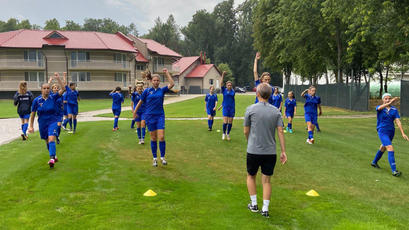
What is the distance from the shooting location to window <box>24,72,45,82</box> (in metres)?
46.9

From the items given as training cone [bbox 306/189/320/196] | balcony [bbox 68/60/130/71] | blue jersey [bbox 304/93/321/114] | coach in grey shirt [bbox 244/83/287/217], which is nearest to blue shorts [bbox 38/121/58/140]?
coach in grey shirt [bbox 244/83/287/217]

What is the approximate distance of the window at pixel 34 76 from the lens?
4692 centimetres

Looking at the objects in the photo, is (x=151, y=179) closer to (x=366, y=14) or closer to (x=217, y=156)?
(x=217, y=156)

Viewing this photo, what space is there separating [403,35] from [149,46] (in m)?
47.0

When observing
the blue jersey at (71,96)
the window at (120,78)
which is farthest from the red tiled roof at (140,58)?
the blue jersey at (71,96)

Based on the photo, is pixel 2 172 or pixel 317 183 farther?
pixel 2 172

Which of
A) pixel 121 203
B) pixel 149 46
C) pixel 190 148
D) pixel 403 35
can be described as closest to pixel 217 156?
pixel 190 148

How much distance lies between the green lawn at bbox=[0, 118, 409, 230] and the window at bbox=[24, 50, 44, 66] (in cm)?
4019

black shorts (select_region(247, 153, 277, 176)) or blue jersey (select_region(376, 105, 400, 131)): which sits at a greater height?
blue jersey (select_region(376, 105, 400, 131))

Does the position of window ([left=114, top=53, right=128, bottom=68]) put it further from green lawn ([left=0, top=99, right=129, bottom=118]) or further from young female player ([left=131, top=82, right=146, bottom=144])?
young female player ([left=131, top=82, right=146, bottom=144])

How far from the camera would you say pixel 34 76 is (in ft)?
155

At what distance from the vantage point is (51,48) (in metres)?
46.8

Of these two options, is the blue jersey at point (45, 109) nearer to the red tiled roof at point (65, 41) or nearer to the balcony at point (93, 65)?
the red tiled roof at point (65, 41)

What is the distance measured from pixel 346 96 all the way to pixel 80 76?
35.6 metres
